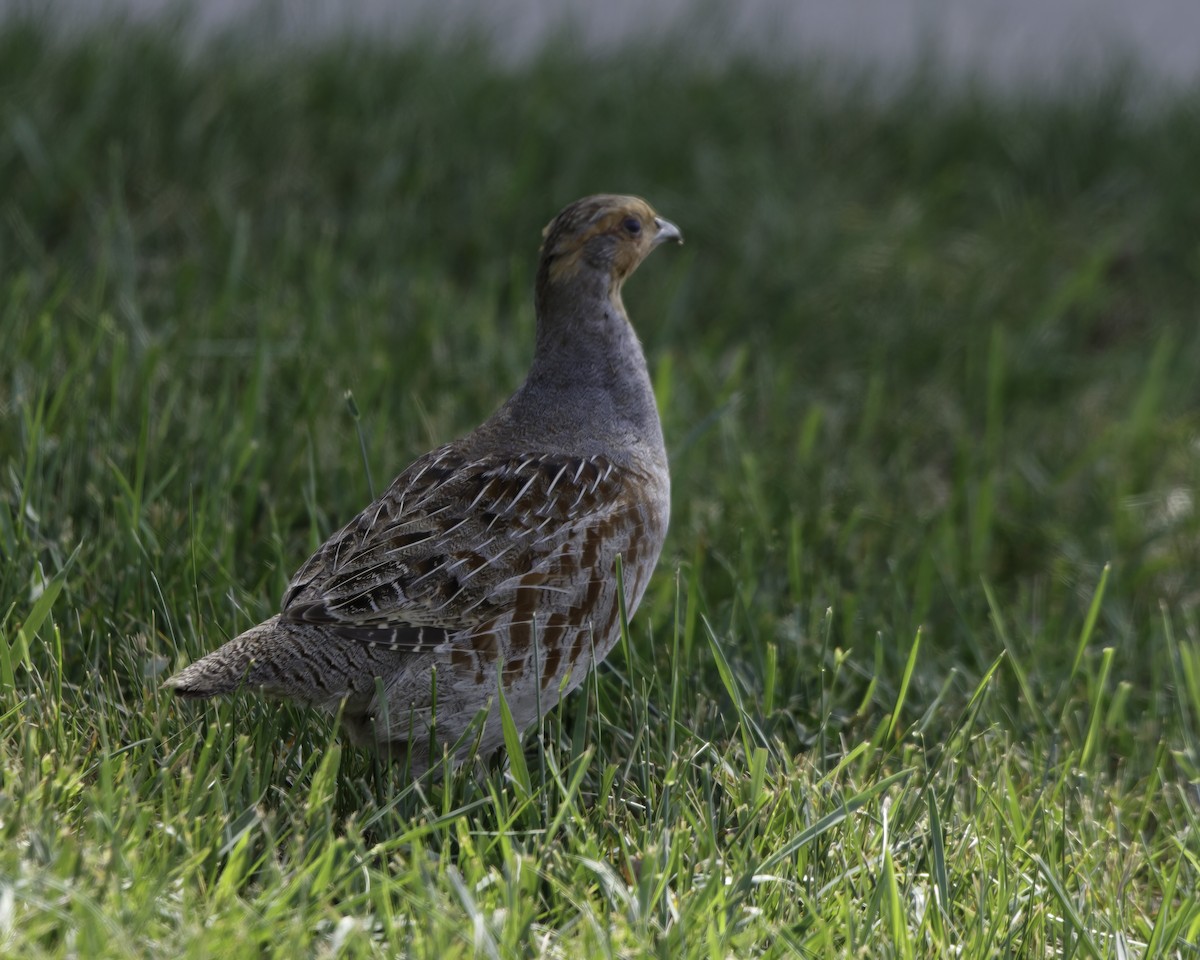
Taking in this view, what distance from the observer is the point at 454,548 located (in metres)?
3.27

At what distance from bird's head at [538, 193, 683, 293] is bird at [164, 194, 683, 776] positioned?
0.35 m

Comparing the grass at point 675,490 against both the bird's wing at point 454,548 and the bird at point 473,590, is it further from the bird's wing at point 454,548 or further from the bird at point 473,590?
the bird's wing at point 454,548

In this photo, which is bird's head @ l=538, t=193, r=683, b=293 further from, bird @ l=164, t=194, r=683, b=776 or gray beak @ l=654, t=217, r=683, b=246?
bird @ l=164, t=194, r=683, b=776

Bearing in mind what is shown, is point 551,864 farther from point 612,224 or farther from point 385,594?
point 612,224

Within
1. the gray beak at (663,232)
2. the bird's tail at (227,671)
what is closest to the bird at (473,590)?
the bird's tail at (227,671)

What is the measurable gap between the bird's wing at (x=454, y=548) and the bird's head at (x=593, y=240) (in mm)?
569

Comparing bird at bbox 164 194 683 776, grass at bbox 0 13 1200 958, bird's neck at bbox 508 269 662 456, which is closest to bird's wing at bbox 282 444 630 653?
bird at bbox 164 194 683 776

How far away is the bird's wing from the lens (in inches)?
125

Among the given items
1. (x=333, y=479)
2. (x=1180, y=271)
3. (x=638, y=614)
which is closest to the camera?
(x=638, y=614)

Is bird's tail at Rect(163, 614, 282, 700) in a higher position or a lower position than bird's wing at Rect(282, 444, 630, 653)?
lower

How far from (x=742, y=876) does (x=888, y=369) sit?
13.0 feet

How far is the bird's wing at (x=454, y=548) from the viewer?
3188 millimetres

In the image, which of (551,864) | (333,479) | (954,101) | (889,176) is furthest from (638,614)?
(954,101)

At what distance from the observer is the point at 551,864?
2.93 m
